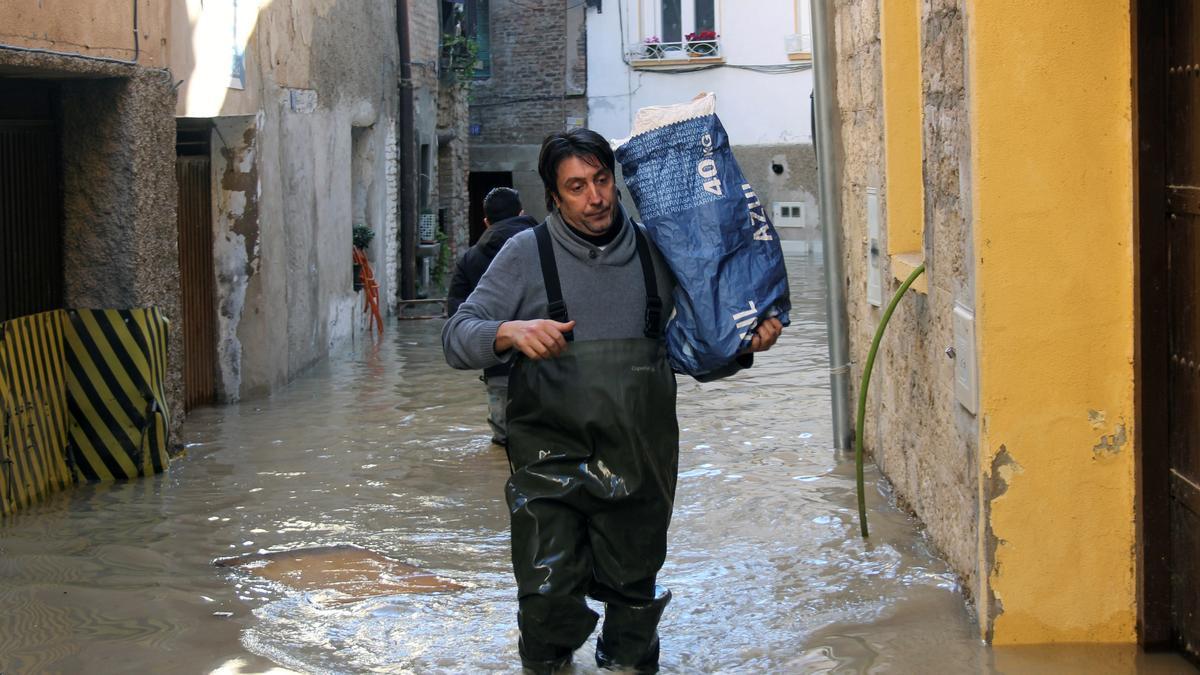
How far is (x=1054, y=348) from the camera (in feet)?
14.5

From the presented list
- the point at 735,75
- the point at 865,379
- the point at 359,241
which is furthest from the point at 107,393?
the point at 735,75

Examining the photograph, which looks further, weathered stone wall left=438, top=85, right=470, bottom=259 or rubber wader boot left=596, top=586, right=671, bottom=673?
weathered stone wall left=438, top=85, right=470, bottom=259

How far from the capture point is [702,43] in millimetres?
28719

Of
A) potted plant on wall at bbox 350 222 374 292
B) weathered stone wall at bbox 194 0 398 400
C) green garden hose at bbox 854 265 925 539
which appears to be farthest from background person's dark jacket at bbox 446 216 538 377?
potted plant on wall at bbox 350 222 374 292

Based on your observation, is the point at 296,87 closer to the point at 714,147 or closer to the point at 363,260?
the point at 363,260

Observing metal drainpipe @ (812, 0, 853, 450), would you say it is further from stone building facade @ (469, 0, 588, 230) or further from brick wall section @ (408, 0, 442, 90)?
stone building facade @ (469, 0, 588, 230)

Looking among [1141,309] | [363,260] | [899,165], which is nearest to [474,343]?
[1141,309]

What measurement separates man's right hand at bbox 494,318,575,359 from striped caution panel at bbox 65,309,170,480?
4531 mm

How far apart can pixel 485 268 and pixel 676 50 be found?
69.2 feet

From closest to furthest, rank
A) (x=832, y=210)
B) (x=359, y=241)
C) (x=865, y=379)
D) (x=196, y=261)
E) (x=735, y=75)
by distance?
(x=865, y=379)
(x=832, y=210)
(x=196, y=261)
(x=359, y=241)
(x=735, y=75)

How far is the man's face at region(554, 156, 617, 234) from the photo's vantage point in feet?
13.7

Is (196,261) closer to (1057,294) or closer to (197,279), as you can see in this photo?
(197,279)

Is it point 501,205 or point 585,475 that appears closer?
point 585,475

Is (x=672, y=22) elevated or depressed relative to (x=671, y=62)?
elevated
